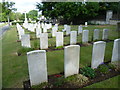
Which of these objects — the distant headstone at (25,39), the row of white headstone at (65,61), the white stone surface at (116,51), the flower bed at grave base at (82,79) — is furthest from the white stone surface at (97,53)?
the distant headstone at (25,39)

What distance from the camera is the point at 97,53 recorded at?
373 cm

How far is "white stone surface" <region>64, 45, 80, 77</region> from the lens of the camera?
10.3 feet

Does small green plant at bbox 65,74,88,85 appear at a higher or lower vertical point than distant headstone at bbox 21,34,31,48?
lower

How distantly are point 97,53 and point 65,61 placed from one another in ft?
4.44

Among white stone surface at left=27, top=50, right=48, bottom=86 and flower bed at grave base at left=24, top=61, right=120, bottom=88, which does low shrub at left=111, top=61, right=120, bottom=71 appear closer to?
flower bed at grave base at left=24, top=61, right=120, bottom=88

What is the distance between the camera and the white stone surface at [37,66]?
109 inches

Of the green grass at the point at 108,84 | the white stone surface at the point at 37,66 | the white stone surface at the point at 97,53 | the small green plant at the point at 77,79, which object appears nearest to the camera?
the white stone surface at the point at 37,66

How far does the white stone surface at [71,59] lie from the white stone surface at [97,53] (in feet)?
2.37

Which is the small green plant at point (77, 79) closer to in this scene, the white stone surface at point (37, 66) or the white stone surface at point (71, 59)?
the white stone surface at point (71, 59)

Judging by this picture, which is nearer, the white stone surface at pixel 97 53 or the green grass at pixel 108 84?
the green grass at pixel 108 84

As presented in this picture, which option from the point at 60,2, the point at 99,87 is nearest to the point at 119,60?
the point at 99,87

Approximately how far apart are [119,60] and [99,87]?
1.92 metres

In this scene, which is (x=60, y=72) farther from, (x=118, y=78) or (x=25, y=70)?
(x=118, y=78)

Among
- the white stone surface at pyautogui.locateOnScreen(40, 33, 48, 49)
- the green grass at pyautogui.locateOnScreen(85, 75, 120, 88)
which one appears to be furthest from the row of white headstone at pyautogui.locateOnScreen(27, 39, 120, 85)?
the white stone surface at pyautogui.locateOnScreen(40, 33, 48, 49)
